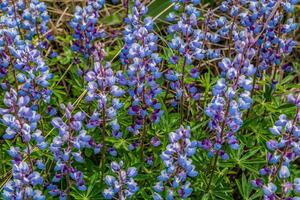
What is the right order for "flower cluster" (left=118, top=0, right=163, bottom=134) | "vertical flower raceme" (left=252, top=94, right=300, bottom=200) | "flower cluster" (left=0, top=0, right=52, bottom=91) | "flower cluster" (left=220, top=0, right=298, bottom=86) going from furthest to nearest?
"flower cluster" (left=220, top=0, right=298, bottom=86)
"flower cluster" (left=0, top=0, right=52, bottom=91)
"flower cluster" (left=118, top=0, right=163, bottom=134)
"vertical flower raceme" (left=252, top=94, right=300, bottom=200)

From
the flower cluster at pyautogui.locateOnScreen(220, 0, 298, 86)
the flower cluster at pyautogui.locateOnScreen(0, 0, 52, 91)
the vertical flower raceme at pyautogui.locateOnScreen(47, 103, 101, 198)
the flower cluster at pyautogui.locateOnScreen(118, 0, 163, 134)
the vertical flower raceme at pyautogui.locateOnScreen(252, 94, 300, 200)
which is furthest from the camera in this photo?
the flower cluster at pyautogui.locateOnScreen(220, 0, 298, 86)

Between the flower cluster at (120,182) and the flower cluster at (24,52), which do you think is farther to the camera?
the flower cluster at (24,52)

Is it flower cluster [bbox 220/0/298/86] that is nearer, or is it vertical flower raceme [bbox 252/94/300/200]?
vertical flower raceme [bbox 252/94/300/200]

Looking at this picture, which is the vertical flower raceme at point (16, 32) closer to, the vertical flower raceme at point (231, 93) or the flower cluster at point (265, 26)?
the vertical flower raceme at point (231, 93)

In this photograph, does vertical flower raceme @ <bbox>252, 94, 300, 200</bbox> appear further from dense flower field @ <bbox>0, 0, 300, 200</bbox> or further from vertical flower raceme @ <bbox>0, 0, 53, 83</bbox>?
vertical flower raceme @ <bbox>0, 0, 53, 83</bbox>

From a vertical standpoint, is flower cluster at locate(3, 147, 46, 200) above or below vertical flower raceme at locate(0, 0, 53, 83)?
below

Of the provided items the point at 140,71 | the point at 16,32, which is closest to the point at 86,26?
the point at 16,32

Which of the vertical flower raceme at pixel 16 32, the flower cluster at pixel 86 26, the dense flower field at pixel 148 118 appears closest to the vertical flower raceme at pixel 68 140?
the dense flower field at pixel 148 118

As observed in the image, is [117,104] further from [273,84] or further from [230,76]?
[273,84]

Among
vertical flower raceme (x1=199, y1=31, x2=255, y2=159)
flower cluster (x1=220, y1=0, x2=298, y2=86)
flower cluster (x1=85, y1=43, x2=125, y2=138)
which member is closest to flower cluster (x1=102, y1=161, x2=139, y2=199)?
flower cluster (x1=85, y1=43, x2=125, y2=138)
